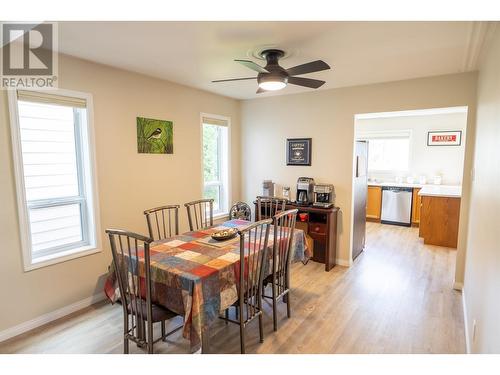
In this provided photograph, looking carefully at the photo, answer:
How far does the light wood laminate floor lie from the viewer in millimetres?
2279

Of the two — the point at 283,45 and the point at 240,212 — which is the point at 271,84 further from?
the point at 240,212

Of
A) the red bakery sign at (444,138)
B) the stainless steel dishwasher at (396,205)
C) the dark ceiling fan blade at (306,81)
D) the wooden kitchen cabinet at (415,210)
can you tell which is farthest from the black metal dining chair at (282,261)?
the red bakery sign at (444,138)

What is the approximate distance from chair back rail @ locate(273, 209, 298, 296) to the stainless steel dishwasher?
13.9 feet

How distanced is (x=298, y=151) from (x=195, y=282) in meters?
2.97

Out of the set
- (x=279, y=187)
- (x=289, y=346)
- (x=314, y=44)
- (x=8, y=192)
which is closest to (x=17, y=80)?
(x=8, y=192)

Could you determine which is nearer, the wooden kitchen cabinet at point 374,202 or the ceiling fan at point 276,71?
the ceiling fan at point 276,71

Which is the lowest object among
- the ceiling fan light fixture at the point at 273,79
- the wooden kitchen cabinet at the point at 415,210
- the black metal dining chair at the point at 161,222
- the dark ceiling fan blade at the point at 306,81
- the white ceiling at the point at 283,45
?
the wooden kitchen cabinet at the point at 415,210

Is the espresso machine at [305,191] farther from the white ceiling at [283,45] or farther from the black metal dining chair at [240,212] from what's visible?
the white ceiling at [283,45]

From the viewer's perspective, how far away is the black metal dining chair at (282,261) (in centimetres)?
248

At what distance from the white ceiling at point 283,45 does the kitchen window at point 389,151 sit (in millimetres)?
3580

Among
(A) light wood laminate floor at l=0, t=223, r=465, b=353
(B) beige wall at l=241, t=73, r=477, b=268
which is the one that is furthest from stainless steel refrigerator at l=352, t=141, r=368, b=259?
(A) light wood laminate floor at l=0, t=223, r=465, b=353

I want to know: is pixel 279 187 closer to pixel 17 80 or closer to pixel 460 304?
pixel 460 304

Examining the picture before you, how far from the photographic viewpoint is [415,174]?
20.7 feet
